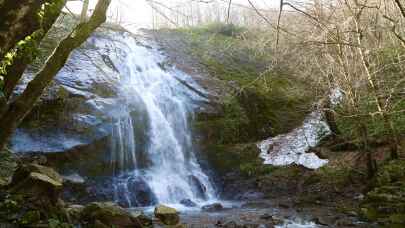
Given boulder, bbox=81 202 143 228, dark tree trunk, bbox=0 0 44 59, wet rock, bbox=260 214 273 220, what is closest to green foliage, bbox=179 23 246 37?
wet rock, bbox=260 214 273 220

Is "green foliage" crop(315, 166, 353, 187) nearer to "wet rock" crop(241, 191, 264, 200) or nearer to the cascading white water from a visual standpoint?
"wet rock" crop(241, 191, 264, 200)

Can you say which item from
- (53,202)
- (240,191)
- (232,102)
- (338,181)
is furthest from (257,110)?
(53,202)

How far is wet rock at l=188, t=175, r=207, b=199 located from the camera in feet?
39.9

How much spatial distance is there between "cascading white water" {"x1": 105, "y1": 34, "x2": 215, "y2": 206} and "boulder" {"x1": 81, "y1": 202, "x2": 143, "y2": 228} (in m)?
3.95

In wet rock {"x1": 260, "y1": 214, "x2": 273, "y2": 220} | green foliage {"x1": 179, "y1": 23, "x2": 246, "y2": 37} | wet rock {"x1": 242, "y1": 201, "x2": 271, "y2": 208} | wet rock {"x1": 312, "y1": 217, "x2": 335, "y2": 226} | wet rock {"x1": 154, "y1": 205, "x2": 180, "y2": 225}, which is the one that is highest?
green foliage {"x1": 179, "y1": 23, "x2": 246, "y2": 37}

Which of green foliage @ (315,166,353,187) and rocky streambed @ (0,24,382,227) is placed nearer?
rocky streambed @ (0,24,382,227)

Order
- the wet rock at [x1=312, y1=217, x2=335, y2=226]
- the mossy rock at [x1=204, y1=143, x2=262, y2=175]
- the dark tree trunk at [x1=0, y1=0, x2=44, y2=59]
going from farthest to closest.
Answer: the mossy rock at [x1=204, y1=143, x2=262, y2=175] → the wet rock at [x1=312, y1=217, x2=335, y2=226] → the dark tree trunk at [x1=0, y1=0, x2=44, y2=59]

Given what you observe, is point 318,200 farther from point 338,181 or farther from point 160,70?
point 160,70

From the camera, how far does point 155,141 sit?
1342 cm

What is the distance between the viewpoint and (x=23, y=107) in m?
4.83

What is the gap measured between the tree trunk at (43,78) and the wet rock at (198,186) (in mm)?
7772

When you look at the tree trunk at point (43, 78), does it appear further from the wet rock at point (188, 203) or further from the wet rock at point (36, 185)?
the wet rock at point (188, 203)

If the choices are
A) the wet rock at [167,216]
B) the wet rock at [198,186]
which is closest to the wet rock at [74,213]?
the wet rock at [167,216]

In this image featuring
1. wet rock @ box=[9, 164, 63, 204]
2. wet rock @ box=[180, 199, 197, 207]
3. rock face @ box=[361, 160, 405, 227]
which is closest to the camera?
wet rock @ box=[9, 164, 63, 204]
